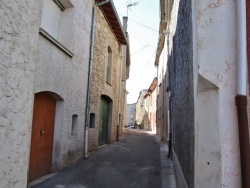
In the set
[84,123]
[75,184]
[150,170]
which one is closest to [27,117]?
[75,184]

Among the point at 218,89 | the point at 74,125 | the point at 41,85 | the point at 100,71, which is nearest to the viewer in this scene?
the point at 218,89

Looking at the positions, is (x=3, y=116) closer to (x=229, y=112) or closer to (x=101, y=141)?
(x=229, y=112)

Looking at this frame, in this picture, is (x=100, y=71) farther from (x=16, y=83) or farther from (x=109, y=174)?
(x=16, y=83)

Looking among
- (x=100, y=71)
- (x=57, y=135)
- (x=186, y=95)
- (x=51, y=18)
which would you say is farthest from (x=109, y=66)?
(x=186, y=95)

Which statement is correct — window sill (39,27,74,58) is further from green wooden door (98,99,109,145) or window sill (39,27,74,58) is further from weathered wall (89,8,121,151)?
green wooden door (98,99,109,145)

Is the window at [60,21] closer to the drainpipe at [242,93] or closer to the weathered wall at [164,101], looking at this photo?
the drainpipe at [242,93]

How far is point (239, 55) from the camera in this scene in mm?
2697

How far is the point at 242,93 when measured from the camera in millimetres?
2607

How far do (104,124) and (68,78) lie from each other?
5559mm

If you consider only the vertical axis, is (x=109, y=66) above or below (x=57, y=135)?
above

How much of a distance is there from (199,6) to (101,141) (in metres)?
9.64

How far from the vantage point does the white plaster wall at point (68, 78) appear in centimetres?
590

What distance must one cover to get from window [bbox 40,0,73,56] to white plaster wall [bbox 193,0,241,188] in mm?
4299

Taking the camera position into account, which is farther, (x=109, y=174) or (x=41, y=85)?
(x=109, y=174)
